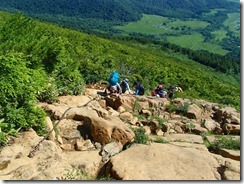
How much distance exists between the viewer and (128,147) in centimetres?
600

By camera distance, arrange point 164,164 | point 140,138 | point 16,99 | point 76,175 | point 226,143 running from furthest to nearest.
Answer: point 16,99
point 140,138
point 226,143
point 76,175
point 164,164

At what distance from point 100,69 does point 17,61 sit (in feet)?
25.3

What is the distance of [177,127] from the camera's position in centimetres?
760

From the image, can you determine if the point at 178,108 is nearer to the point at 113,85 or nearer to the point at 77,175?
the point at 113,85

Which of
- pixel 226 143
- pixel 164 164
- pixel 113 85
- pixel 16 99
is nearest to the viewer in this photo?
pixel 164 164

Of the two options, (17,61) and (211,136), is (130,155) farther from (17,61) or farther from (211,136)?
(17,61)

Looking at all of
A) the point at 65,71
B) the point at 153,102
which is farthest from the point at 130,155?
the point at 65,71

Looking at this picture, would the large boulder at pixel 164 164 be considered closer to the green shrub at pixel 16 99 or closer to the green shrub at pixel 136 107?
the green shrub at pixel 16 99

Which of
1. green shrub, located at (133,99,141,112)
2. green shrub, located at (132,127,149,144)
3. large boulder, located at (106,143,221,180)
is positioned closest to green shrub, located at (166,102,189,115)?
green shrub, located at (133,99,141,112)

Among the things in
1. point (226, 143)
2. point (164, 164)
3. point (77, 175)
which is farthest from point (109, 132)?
point (226, 143)

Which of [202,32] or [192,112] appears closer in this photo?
[192,112]

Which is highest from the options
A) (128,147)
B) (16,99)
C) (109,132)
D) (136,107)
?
(16,99)

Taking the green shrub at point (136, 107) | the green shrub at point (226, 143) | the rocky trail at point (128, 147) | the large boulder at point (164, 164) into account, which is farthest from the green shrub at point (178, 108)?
the large boulder at point (164, 164)

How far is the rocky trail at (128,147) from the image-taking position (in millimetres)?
4672
